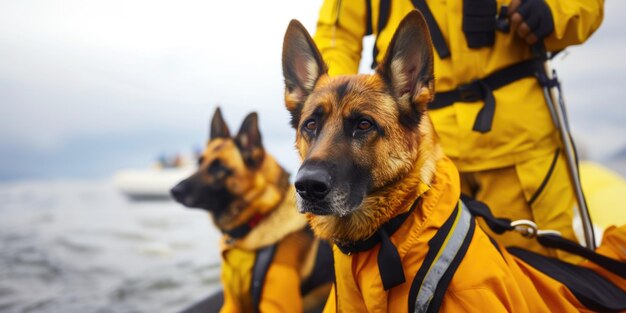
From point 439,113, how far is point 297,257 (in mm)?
1145

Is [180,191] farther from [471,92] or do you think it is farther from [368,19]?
[471,92]

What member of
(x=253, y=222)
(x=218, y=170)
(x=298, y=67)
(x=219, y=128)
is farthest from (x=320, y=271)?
(x=298, y=67)

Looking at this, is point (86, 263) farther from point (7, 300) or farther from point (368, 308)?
point (368, 308)

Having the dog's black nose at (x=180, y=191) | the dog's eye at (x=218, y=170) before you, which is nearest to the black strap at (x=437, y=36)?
the dog's eye at (x=218, y=170)

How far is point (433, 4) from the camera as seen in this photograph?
1.62 metres

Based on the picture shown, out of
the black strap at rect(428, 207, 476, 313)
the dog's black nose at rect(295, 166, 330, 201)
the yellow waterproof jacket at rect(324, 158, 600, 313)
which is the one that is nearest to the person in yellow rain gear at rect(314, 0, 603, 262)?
the yellow waterproof jacket at rect(324, 158, 600, 313)

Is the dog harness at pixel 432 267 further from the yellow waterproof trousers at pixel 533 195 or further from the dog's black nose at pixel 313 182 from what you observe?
the yellow waterproof trousers at pixel 533 195

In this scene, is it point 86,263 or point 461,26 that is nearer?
point 461,26

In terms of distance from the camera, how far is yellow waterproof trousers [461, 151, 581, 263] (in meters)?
1.60

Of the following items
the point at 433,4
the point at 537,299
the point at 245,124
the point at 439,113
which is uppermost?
the point at 433,4

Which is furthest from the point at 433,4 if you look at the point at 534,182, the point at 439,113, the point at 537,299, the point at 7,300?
the point at 7,300

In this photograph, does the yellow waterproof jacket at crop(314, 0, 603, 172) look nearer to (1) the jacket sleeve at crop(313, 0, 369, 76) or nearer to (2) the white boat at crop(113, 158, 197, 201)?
(1) the jacket sleeve at crop(313, 0, 369, 76)

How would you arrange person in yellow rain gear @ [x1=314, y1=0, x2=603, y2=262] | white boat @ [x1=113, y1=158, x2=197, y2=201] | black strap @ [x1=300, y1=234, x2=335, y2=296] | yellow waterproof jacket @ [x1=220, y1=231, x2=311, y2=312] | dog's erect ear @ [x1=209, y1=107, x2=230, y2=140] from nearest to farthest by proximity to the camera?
person in yellow rain gear @ [x1=314, y1=0, x2=603, y2=262] < yellow waterproof jacket @ [x1=220, y1=231, x2=311, y2=312] < black strap @ [x1=300, y1=234, x2=335, y2=296] < dog's erect ear @ [x1=209, y1=107, x2=230, y2=140] < white boat @ [x1=113, y1=158, x2=197, y2=201]

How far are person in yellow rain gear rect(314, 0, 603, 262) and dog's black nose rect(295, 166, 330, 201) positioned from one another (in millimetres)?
748
